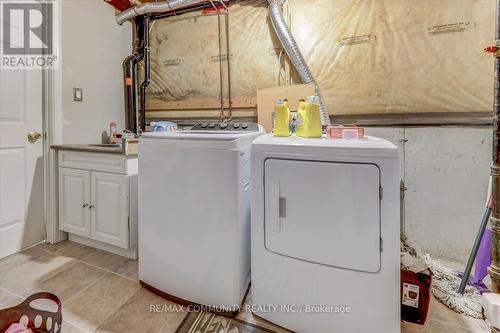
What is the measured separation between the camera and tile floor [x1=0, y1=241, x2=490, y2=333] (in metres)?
1.27

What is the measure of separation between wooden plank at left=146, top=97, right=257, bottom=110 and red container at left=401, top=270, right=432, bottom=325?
5.74 ft

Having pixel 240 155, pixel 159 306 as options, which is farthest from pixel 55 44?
pixel 159 306

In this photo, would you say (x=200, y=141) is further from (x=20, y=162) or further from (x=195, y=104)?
(x=20, y=162)

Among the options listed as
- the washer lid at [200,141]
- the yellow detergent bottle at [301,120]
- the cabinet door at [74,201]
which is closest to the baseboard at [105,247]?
the cabinet door at [74,201]

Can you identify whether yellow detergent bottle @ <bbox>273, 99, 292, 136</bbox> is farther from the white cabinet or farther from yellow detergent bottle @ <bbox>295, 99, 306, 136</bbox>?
the white cabinet

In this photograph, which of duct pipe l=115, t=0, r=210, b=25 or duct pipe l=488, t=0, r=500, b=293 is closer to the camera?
duct pipe l=488, t=0, r=500, b=293

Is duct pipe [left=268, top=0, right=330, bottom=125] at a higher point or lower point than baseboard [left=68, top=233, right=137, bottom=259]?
higher

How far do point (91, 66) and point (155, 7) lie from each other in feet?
2.88

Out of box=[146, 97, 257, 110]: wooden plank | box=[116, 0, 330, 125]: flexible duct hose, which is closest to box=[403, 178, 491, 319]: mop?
box=[116, 0, 330, 125]: flexible duct hose

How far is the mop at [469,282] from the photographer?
1.39 m

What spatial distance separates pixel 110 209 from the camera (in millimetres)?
1905

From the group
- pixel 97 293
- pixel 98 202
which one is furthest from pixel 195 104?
pixel 97 293

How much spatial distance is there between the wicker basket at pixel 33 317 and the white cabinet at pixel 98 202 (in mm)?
760

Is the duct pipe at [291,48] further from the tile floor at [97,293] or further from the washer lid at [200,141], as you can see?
the tile floor at [97,293]
